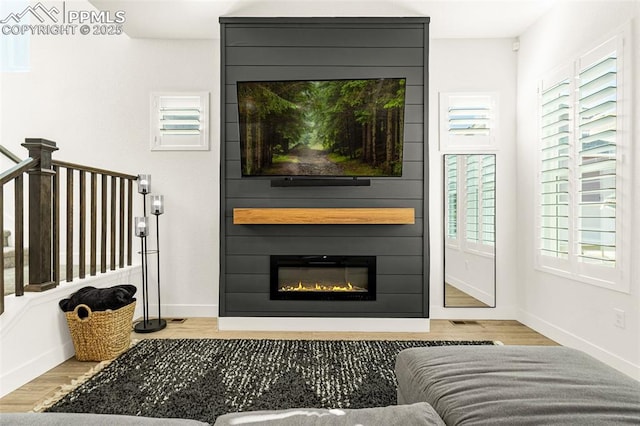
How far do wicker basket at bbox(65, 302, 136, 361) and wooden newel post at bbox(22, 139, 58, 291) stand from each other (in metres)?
0.32

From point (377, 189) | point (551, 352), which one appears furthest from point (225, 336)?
point (551, 352)

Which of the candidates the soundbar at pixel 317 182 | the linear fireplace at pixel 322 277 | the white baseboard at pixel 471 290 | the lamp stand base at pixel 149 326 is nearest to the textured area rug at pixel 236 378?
the lamp stand base at pixel 149 326

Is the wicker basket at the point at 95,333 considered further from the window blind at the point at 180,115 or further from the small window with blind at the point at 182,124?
the window blind at the point at 180,115

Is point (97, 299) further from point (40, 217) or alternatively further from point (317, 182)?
point (317, 182)

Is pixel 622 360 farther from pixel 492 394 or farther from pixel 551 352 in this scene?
pixel 492 394

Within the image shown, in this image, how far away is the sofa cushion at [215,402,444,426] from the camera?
100cm

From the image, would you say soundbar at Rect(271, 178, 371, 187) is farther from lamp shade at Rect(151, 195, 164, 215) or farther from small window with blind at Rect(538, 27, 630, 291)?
small window with blind at Rect(538, 27, 630, 291)

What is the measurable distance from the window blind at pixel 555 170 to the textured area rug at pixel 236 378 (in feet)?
3.54

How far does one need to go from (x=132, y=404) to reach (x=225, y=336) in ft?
4.51

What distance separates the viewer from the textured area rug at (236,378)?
220 centimetres

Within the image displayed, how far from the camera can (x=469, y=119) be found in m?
4.20

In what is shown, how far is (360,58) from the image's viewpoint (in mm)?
3816

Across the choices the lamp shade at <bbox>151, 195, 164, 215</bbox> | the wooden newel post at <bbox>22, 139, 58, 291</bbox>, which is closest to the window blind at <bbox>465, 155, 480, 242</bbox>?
the lamp shade at <bbox>151, 195, 164, 215</bbox>

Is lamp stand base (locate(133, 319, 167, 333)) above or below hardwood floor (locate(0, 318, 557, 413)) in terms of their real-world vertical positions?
above
